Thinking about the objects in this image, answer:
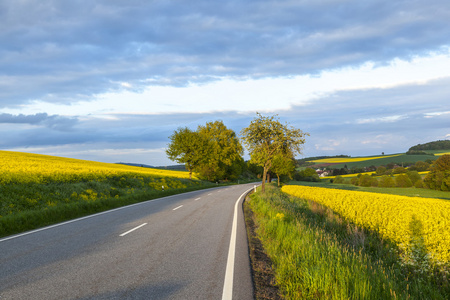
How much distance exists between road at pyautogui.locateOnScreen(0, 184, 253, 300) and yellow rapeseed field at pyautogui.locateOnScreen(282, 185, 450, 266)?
5149 mm

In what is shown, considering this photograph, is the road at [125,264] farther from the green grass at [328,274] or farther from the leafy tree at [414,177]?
the leafy tree at [414,177]

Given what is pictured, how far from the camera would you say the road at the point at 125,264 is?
4.27 m

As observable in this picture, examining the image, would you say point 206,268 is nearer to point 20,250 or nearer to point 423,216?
point 20,250

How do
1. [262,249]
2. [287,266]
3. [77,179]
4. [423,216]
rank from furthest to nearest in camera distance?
[77,179] → [423,216] → [262,249] → [287,266]

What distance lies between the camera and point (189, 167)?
2028 inches

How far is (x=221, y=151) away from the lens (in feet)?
209

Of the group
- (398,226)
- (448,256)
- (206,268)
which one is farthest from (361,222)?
(206,268)

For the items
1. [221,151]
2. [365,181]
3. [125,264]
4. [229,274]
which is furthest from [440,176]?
[125,264]

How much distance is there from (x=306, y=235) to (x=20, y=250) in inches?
264

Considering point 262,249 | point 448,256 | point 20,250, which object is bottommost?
point 448,256

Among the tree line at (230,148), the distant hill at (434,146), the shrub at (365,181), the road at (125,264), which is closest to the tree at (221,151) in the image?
the tree line at (230,148)

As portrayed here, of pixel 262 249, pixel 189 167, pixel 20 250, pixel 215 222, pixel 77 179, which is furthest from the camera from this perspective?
pixel 189 167

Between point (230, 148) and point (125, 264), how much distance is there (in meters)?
61.1

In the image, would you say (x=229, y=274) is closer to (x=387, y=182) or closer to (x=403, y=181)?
(x=403, y=181)
